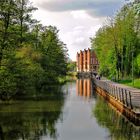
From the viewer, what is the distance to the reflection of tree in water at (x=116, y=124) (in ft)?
97.9

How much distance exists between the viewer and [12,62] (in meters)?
46.5

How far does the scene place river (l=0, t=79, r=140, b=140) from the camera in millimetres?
29844

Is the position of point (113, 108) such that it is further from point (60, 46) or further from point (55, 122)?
point (60, 46)

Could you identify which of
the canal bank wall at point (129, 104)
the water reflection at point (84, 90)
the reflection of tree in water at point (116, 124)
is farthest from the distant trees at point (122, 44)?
the reflection of tree in water at point (116, 124)

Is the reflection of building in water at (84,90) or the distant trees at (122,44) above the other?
the distant trees at (122,44)

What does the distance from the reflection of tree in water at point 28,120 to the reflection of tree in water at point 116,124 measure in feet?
12.6

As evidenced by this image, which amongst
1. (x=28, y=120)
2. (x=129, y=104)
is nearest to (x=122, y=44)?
(x=129, y=104)

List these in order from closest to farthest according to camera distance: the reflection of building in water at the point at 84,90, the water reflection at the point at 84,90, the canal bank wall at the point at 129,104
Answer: the canal bank wall at the point at 129,104 < the water reflection at the point at 84,90 < the reflection of building in water at the point at 84,90

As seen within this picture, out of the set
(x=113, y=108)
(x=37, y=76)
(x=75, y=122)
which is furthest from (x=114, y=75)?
(x=75, y=122)

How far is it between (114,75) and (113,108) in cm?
4613

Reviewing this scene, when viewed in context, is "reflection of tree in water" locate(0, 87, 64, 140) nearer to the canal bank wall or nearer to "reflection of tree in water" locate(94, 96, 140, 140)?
"reflection of tree in water" locate(94, 96, 140, 140)

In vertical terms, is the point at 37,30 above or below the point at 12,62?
above

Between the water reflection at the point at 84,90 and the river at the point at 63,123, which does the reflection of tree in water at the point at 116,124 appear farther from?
the water reflection at the point at 84,90

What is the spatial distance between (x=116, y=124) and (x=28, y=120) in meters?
7.04
